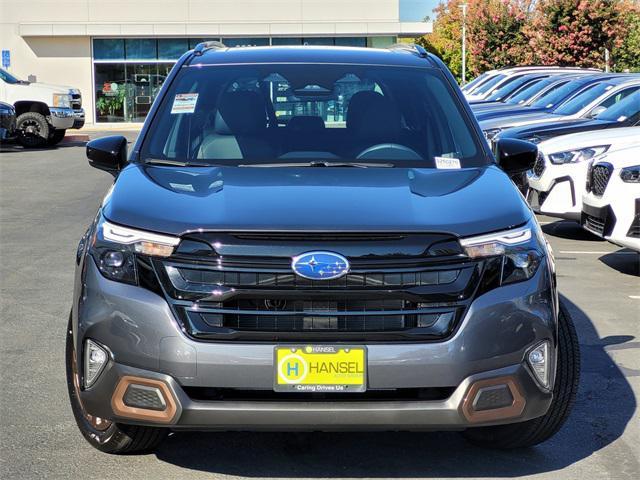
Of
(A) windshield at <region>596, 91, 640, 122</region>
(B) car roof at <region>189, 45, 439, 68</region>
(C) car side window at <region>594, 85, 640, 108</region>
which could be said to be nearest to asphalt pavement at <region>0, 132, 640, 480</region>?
(B) car roof at <region>189, 45, 439, 68</region>

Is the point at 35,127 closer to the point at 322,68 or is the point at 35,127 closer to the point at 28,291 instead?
the point at 28,291

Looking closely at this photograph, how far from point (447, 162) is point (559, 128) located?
8.61 m

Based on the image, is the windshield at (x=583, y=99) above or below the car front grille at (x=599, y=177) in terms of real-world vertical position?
above

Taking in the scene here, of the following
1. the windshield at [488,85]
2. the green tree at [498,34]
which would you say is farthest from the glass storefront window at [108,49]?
the windshield at [488,85]

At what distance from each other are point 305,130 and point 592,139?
6.92 metres

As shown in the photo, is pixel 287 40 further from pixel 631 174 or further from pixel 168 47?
pixel 631 174

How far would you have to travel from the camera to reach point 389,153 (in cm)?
505

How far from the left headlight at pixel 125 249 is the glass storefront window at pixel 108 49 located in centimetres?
4075

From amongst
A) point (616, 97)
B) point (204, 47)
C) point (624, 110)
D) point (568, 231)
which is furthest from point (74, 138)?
point (204, 47)

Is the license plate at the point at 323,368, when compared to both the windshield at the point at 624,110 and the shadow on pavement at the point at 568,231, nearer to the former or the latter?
the shadow on pavement at the point at 568,231

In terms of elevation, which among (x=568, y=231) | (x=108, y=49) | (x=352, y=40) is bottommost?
(x=568, y=231)

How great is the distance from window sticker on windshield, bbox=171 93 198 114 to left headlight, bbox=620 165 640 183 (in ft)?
15.8

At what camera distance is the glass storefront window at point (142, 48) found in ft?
141

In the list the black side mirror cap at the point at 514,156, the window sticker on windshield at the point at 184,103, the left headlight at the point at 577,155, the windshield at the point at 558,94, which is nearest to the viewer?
the black side mirror cap at the point at 514,156
